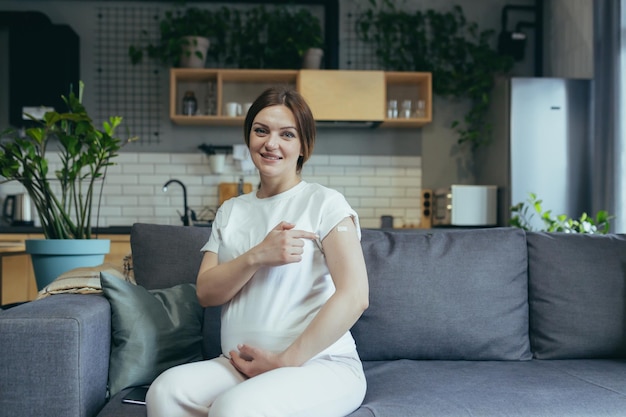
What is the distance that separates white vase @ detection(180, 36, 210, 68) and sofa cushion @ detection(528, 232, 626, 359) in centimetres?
344

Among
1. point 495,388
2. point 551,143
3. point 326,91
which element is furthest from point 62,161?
point 551,143

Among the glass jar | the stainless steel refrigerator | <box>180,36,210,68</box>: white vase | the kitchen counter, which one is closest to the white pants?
the kitchen counter

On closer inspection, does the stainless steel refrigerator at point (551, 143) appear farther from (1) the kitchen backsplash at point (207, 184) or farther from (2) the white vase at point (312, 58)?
(2) the white vase at point (312, 58)

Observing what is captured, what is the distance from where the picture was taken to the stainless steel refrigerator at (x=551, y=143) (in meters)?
4.66

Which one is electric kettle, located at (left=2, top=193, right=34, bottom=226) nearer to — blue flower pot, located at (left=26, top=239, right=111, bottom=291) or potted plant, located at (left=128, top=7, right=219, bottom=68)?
potted plant, located at (left=128, top=7, right=219, bottom=68)

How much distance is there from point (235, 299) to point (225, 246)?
0.51ft

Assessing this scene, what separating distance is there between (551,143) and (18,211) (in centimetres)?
379

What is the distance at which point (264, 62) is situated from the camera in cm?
534

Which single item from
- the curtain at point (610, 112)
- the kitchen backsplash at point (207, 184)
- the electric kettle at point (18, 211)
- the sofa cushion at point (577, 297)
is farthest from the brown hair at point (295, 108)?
the electric kettle at point (18, 211)

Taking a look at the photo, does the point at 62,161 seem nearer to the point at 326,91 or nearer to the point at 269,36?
the point at 326,91

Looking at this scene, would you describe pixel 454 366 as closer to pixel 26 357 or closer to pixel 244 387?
pixel 244 387

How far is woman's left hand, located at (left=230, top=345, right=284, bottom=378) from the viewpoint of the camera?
5.35 ft

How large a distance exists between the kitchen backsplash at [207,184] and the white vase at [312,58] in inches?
28.3

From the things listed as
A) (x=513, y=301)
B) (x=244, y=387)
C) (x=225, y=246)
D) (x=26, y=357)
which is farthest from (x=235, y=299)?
(x=513, y=301)
